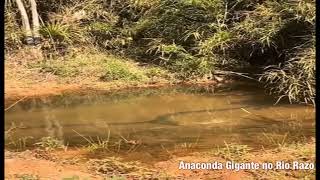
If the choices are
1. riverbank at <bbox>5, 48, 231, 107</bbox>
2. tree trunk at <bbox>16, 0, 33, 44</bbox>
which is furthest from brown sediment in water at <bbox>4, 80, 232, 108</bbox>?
tree trunk at <bbox>16, 0, 33, 44</bbox>

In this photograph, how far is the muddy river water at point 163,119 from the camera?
19.6ft

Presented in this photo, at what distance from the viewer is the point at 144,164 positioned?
17.0ft

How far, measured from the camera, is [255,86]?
889 centimetres

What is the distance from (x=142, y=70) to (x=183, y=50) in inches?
33.5

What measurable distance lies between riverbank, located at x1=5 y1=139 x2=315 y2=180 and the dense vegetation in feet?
7.47

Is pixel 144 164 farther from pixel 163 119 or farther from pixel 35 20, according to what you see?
pixel 35 20

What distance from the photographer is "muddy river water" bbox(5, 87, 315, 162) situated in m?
5.96

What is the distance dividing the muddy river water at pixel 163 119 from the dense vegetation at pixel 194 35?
69cm

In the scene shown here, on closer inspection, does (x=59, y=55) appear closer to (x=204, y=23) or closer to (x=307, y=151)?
(x=204, y=23)

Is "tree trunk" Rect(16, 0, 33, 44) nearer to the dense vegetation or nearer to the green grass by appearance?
the dense vegetation

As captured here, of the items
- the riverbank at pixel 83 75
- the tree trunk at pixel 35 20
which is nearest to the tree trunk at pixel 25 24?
the tree trunk at pixel 35 20

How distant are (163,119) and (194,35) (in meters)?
3.21

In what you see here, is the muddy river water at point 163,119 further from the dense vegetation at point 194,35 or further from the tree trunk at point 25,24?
the tree trunk at point 25,24

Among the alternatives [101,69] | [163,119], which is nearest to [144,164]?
[163,119]
